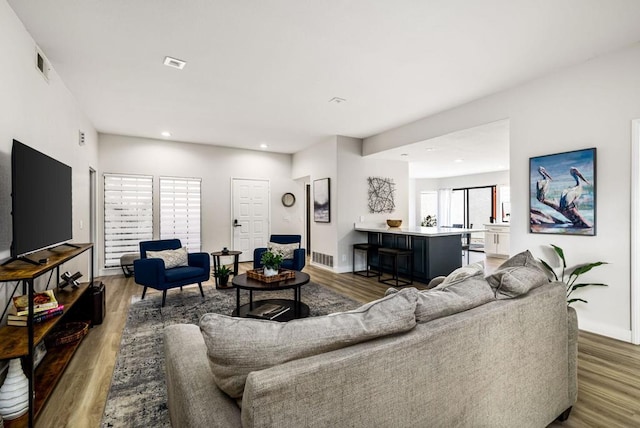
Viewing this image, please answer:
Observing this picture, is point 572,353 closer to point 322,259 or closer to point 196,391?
point 196,391

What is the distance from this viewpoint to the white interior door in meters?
6.99

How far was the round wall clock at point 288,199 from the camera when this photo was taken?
7.55 m

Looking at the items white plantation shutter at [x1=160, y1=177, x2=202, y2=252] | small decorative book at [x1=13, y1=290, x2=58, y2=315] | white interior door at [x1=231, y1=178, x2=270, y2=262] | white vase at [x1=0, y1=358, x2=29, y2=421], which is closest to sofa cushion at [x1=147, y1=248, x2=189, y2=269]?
small decorative book at [x1=13, y1=290, x2=58, y2=315]

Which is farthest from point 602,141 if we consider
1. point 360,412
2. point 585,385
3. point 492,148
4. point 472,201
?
point 472,201

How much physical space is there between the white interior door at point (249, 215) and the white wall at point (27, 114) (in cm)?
322

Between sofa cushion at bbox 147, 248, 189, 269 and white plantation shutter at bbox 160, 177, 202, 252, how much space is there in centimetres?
217

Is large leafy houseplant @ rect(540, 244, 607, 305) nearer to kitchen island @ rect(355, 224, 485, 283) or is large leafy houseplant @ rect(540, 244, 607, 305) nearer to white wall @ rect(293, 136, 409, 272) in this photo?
kitchen island @ rect(355, 224, 485, 283)

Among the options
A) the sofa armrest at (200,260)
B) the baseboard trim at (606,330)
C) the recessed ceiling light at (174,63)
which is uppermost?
the recessed ceiling light at (174,63)

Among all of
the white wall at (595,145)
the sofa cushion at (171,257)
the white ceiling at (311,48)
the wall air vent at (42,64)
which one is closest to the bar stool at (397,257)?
the white wall at (595,145)

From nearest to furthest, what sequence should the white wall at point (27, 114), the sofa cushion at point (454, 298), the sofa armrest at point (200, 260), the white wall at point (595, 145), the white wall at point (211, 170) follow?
the sofa cushion at point (454, 298) < the white wall at point (27, 114) < the white wall at point (595, 145) < the sofa armrest at point (200, 260) < the white wall at point (211, 170)

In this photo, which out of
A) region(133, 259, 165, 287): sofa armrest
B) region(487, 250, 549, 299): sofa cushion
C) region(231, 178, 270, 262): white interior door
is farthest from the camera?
region(231, 178, 270, 262): white interior door

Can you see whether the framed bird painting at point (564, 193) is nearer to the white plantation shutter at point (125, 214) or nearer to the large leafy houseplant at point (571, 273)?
the large leafy houseplant at point (571, 273)

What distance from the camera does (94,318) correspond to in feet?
10.6

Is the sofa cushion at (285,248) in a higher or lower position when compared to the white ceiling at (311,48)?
lower
